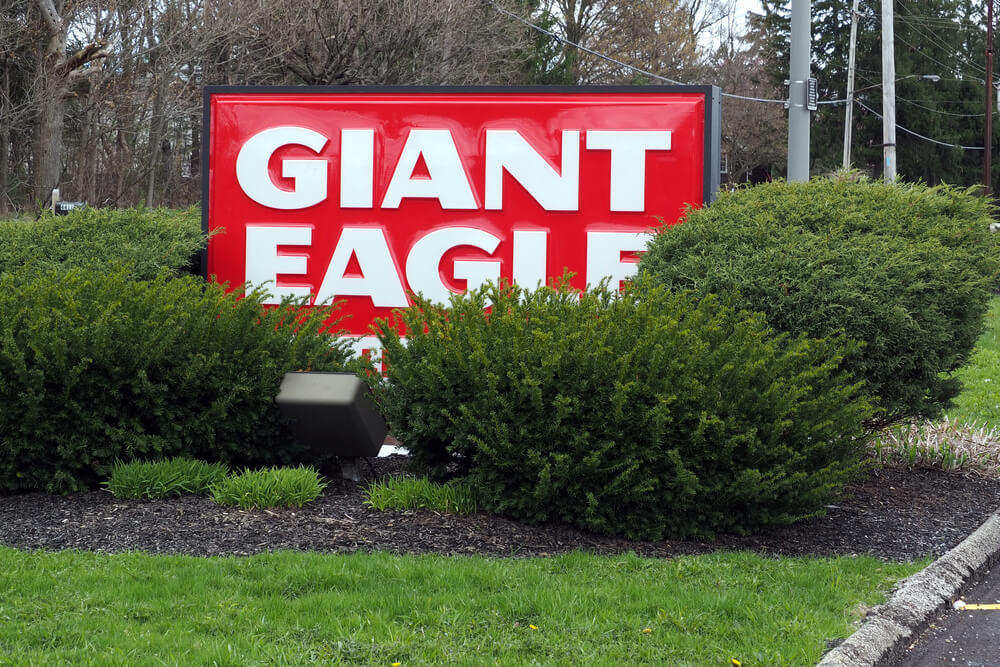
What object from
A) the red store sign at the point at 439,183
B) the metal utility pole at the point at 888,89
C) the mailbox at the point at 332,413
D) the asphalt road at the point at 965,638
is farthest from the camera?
the metal utility pole at the point at 888,89

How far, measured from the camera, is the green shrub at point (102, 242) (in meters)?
7.95

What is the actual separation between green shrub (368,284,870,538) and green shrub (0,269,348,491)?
1.05 meters

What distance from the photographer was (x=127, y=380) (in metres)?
5.96

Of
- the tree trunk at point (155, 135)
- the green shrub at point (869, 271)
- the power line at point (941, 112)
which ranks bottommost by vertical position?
the green shrub at point (869, 271)

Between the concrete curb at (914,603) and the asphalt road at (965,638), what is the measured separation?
0.05m

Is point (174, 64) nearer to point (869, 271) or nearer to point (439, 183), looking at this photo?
point (439, 183)

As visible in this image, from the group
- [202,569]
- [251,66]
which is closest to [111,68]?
[251,66]

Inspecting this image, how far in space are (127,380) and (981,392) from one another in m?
8.14

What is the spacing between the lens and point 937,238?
21.5ft

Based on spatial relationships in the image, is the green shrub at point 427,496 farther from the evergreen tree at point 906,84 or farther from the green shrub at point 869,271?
the evergreen tree at point 906,84

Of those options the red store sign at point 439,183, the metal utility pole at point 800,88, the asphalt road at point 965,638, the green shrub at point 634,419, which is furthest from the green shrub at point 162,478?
the metal utility pole at point 800,88

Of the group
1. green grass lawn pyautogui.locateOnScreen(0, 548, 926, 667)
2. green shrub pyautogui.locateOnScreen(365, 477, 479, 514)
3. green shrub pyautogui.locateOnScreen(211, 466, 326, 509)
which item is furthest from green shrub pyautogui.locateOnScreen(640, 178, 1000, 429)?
green shrub pyautogui.locateOnScreen(211, 466, 326, 509)

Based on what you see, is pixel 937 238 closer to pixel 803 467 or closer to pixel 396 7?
pixel 803 467

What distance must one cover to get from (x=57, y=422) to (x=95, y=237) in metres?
2.76
